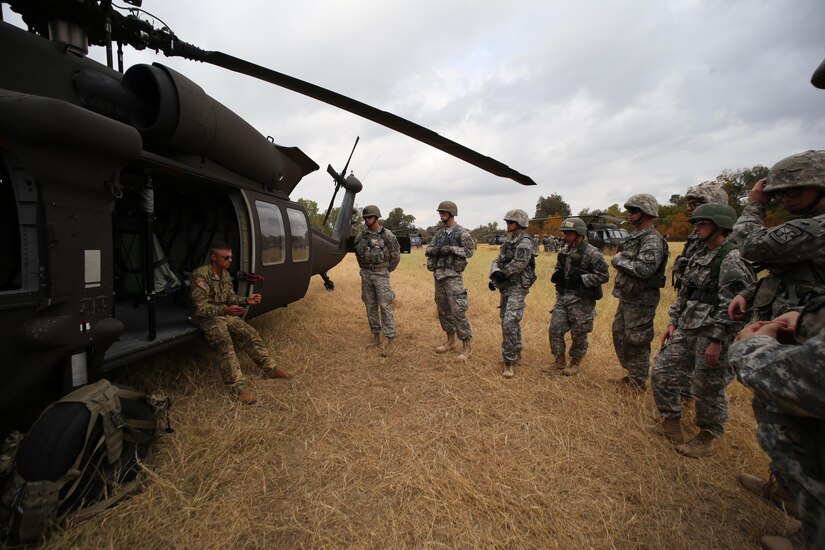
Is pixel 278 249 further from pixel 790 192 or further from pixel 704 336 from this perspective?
pixel 790 192

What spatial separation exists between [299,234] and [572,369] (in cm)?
397

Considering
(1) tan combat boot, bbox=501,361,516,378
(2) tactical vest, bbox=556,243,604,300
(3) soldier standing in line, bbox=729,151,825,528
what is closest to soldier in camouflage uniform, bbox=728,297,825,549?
(3) soldier standing in line, bbox=729,151,825,528

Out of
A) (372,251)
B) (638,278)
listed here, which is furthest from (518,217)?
(372,251)

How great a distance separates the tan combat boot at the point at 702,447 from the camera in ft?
9.50

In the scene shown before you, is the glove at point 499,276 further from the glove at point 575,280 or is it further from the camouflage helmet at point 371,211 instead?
the camouflage helmet at point 371,211

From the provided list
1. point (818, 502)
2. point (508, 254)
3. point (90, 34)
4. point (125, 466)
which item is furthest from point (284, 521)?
point (90, 34)

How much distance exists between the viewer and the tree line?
49.4 feet

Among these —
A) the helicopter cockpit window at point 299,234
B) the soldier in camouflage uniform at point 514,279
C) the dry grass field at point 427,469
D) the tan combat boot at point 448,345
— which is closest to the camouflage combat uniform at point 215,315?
the dry grass field at point 427,469

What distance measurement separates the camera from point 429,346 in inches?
222

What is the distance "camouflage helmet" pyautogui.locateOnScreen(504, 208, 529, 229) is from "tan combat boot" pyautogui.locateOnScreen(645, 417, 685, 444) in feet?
8.09

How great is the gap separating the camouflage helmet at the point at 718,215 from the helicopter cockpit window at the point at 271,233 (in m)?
4.27

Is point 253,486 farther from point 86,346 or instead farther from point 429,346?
point 429,346

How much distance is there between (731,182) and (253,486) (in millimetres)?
36101

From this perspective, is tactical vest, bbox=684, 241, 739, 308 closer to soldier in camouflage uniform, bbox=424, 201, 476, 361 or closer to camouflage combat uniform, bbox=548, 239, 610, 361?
camouflage combat uniform, bbox=548, 239, 610, 361
